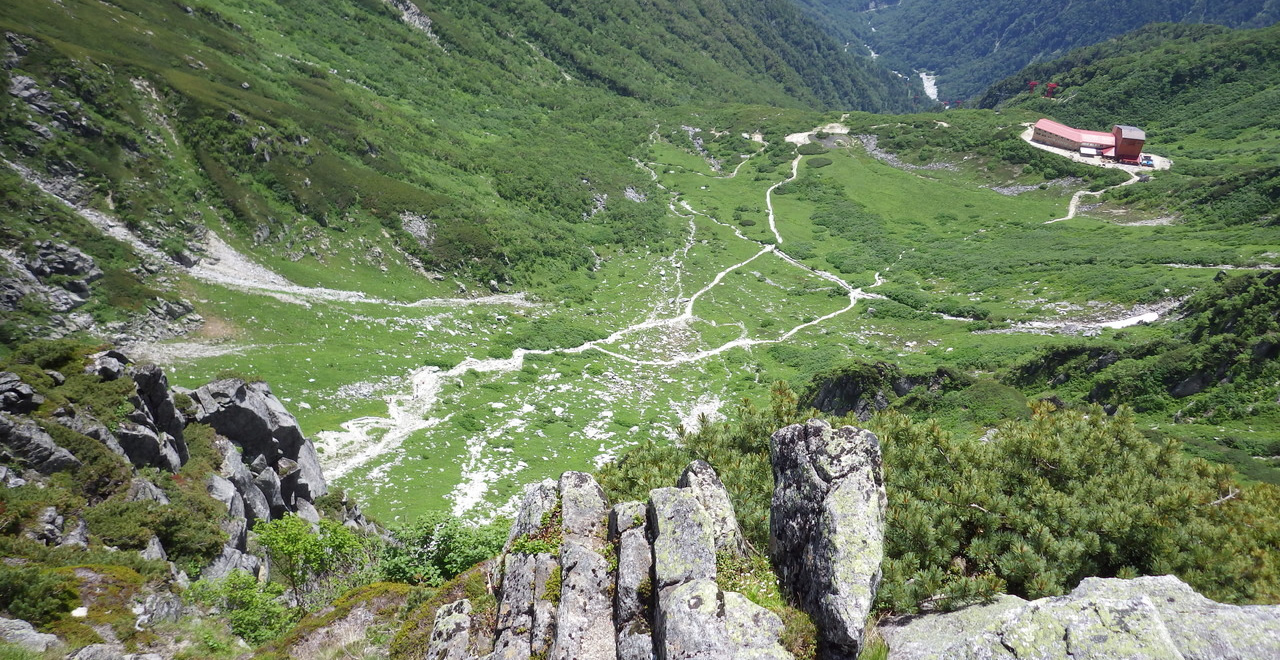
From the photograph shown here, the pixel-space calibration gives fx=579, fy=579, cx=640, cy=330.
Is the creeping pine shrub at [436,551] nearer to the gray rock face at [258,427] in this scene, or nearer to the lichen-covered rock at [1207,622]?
the lichen-covered rock at [1207,622]

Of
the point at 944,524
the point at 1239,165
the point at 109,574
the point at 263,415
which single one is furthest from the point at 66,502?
the point at 1239,165

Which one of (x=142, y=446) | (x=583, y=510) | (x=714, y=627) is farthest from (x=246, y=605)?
(x=714, y=627)

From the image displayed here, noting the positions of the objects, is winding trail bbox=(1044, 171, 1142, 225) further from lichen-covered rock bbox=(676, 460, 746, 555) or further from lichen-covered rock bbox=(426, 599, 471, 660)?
lichen-covered rock bbox=(426, 599, 471, 660)

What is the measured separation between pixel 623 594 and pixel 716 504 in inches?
100

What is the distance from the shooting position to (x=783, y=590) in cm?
1006

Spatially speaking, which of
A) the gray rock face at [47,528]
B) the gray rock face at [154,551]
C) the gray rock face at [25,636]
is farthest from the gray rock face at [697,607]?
the gray rock face at [47,528]

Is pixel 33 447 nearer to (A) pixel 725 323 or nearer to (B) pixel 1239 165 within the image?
(A) pixel 725 323

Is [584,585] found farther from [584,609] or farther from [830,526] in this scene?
[830,526]

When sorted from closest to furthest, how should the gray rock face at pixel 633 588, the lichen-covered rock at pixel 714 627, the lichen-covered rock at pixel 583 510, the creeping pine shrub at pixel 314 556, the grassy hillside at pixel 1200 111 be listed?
the lichen-covered rock at pixel 714 627 < the gray rock face at pixel 633 588 < the lichen-covered rock at pixel 583 510 < the creeping pine shrub at pixel 314 556 < the grassy hillside at pixel 1200 111

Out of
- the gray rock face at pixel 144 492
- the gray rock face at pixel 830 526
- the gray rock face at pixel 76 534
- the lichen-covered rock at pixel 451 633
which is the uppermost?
the gray rock face at pixel 830 526

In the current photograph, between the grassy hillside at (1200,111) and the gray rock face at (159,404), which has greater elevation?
the grassy hillside at (1200,111)

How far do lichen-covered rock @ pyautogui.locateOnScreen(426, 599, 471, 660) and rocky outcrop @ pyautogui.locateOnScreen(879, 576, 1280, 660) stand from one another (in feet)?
27.5

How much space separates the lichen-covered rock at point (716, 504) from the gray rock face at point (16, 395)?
72.0 feet

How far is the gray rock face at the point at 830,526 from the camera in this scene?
325 inches
